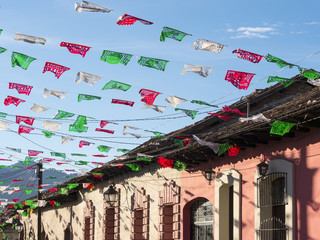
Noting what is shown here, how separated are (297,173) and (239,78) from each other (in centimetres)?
231

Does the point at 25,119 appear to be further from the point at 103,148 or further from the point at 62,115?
the point at 103,148

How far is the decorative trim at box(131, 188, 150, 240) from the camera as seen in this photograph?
65.2 feet

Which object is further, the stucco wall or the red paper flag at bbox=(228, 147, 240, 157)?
the stucco wall

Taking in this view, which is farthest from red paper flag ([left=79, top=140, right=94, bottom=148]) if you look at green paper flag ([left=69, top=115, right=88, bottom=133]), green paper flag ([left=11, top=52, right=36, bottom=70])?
green paper flag ([left=11, top=52, right=36, bottom=70])

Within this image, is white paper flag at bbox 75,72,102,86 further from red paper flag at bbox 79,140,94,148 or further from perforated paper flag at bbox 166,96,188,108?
red paper flag at bbox 79,140,94,148

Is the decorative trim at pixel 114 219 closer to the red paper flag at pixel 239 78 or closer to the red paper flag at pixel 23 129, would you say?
the red paper flag at pixel 23 129

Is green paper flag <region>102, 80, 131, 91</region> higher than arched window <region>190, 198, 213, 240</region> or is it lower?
higher

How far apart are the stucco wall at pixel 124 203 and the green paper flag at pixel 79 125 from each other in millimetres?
3114

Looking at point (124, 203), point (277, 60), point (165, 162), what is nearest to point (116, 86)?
point (277, 60)

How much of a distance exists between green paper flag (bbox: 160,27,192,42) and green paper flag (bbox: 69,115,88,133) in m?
5.35

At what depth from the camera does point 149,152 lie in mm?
18812

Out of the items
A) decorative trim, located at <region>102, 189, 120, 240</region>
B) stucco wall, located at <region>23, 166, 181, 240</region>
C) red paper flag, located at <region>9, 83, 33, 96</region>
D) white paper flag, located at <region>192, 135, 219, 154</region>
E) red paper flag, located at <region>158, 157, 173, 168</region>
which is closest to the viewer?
white paper flag, located at <region>192, 135, 219, 154</region>

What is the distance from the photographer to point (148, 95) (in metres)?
13.8

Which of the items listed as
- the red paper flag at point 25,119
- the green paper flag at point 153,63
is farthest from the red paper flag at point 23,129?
the green paper flag at point 153,63
